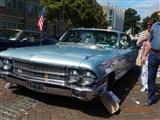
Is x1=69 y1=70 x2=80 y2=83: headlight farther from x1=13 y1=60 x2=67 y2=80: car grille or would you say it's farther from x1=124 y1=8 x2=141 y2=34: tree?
x1=124 y1=8 x2=141 y2=34: tree

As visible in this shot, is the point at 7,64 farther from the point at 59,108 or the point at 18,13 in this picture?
the point at 18,13

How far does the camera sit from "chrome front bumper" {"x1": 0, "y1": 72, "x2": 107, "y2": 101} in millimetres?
5801

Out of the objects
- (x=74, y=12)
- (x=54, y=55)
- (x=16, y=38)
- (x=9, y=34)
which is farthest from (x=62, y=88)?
(x=74, y=12)

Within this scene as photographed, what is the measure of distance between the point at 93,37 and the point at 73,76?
264cm

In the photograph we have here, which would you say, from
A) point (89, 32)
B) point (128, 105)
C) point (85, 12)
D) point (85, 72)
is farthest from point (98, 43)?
point (85, 12)

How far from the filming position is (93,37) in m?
8.38

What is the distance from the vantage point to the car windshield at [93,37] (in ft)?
27.1

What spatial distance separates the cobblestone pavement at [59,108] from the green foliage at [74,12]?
33.8 meters

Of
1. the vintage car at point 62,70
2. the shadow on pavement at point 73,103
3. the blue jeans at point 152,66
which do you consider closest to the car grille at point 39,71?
the vintage car at point 62,70

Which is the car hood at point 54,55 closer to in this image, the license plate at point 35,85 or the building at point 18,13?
the license plate at point 35,85

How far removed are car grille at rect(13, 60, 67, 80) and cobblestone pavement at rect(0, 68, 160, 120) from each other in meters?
0.55

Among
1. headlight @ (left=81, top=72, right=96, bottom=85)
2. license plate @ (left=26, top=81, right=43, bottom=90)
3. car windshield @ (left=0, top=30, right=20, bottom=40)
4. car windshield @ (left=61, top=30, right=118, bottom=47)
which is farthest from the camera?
car windshield @ (left=0, top=30, right=20, bottom=40)

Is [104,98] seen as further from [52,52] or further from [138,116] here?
[52,52]

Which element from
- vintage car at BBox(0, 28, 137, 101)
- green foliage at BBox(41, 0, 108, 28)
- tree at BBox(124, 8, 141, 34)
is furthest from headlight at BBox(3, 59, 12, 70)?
tree at BBox(124, 8, 141, 34)
